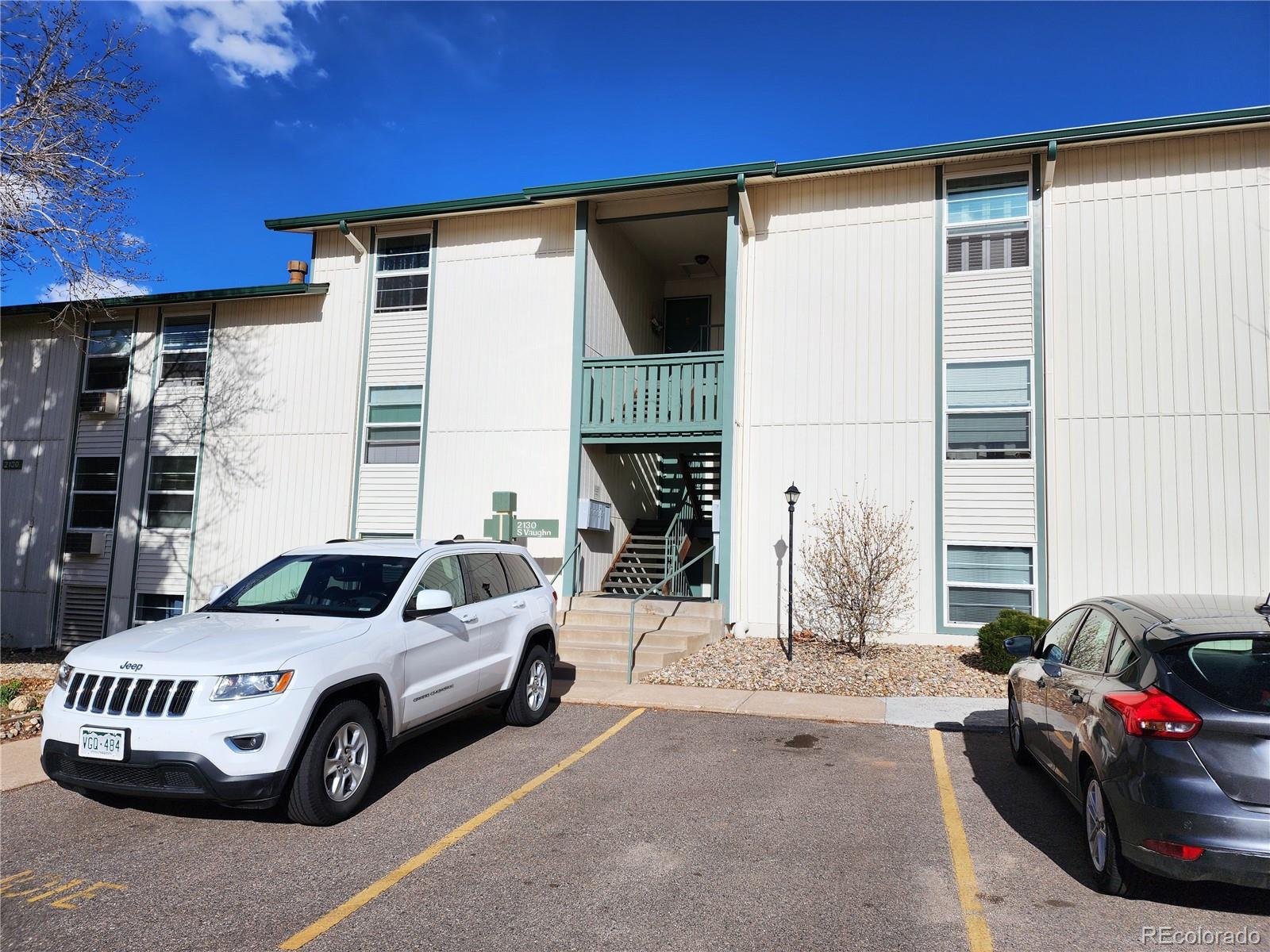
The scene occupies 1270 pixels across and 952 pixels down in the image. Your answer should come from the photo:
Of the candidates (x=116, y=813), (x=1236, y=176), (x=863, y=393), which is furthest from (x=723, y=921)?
(x=1236, y=176)

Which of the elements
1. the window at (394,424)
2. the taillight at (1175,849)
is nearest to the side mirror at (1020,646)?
A: the taillight at (1175,849)

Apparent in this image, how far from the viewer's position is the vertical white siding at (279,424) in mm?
15867

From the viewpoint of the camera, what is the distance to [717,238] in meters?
16.1

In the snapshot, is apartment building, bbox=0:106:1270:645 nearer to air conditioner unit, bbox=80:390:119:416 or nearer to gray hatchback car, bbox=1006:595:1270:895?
air conditioner unit, bbox=80:390:119:416

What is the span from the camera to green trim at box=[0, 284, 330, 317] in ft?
52.6

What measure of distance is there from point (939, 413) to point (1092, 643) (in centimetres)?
814

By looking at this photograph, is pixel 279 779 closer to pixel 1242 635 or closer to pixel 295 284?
pixel 1242 635

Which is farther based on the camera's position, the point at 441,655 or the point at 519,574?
the point at 519,574

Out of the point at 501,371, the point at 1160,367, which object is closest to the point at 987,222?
the point at 1160,367

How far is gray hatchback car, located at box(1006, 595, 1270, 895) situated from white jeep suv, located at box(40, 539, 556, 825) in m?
4.20

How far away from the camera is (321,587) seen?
6.43 m

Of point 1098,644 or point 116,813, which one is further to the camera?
point 116,813

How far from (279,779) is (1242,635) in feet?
16.9

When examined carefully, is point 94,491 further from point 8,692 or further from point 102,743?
point 102,743
